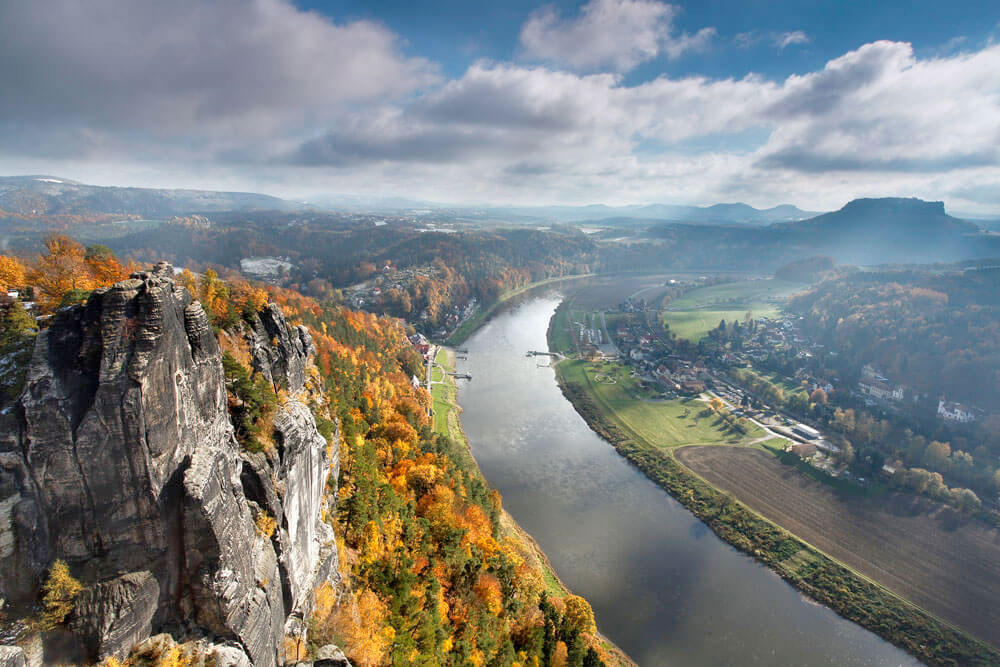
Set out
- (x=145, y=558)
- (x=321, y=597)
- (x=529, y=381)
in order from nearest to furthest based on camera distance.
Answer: (x=145, y=558), (x=321, y=597), (x=529, y=381)

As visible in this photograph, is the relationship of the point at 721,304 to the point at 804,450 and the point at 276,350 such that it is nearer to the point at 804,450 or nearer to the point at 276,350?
the point at 804,450

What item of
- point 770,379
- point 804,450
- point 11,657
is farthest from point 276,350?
point 770,379

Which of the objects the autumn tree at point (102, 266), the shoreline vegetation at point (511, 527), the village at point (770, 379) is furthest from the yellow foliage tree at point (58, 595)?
the village at point (770, 379)

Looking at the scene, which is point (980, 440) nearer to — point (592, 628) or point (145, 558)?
point (592, 628)

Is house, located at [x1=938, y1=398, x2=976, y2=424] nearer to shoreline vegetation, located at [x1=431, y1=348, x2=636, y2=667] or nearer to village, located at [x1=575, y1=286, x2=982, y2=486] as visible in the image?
village, located at [x1=575, y1=286, x2=982, y2=486]

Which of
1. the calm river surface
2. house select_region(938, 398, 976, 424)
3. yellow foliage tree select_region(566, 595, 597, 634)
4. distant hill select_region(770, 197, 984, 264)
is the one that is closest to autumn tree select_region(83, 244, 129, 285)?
yellow foliage tree select_region(566, 595, 597, 634)

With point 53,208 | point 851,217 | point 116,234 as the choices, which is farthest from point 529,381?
point 851,217
